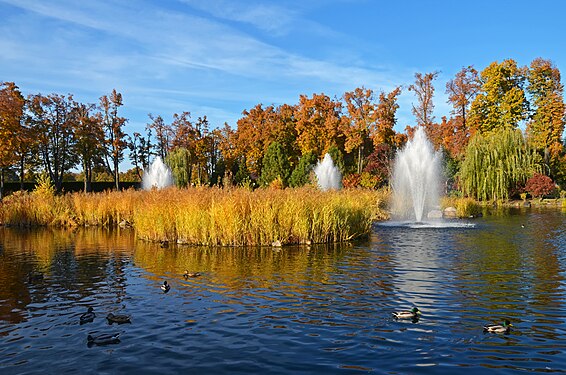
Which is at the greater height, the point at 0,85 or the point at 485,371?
the point at 0,85

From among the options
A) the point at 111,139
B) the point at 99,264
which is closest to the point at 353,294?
the point at 99,264

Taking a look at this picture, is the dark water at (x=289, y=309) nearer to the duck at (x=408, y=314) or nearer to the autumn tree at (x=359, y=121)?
the duck at (x=408, y=314)

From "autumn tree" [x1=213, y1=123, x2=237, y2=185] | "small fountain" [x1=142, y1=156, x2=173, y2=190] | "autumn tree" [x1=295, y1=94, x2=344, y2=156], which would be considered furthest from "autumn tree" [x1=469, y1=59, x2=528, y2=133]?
"small fountain" [x1=142, y1=156, x2=173, y2=190]

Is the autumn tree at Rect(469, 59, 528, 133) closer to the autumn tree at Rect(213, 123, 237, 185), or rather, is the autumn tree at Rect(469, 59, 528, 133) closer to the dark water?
the autumn tree at Rect(213, 123, 237, 185)

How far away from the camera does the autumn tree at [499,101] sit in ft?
178

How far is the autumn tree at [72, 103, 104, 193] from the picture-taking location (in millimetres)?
49000

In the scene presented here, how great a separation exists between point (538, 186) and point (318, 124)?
81.5 feet

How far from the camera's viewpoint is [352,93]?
180ft

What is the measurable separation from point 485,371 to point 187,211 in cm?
1416

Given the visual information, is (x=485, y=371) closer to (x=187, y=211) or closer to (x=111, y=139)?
(x=187, y=211)

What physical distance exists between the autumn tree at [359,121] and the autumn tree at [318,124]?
1699mm

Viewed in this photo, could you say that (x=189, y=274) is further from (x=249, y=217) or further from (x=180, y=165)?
(x=180, y=165)

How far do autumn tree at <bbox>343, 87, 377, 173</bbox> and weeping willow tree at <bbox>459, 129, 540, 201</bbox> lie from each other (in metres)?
11.5

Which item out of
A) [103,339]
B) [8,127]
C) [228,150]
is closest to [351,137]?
[228,150]
